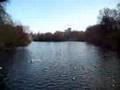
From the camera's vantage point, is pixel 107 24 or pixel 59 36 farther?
pixel 59 36

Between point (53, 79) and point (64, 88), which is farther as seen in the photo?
point (53, 79)

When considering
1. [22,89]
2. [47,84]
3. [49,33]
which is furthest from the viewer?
[49,33]

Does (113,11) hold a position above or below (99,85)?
above

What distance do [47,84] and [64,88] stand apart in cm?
184

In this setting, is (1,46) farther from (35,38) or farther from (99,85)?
Answer: (35,38)

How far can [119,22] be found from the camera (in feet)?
231

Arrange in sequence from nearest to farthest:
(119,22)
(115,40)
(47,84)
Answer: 1. (47,84)
2. (115,40)
3. (119,22)

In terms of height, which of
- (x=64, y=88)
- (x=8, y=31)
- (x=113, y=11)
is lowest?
(x=64, y=88)

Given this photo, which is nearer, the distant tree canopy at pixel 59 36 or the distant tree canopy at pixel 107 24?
the distant tree canopy at pixel 107 24

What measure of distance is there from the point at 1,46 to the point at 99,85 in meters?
42.7

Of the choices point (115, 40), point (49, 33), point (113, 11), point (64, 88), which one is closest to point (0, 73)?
point (64, 88)

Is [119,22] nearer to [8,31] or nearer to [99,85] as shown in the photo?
[8,31]

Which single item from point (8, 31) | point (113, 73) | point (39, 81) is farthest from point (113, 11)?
point (39, 81)

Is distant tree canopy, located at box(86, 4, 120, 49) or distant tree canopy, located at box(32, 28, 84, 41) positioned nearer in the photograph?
distant tree canopy, located at box(86, 4, 120, 49)
